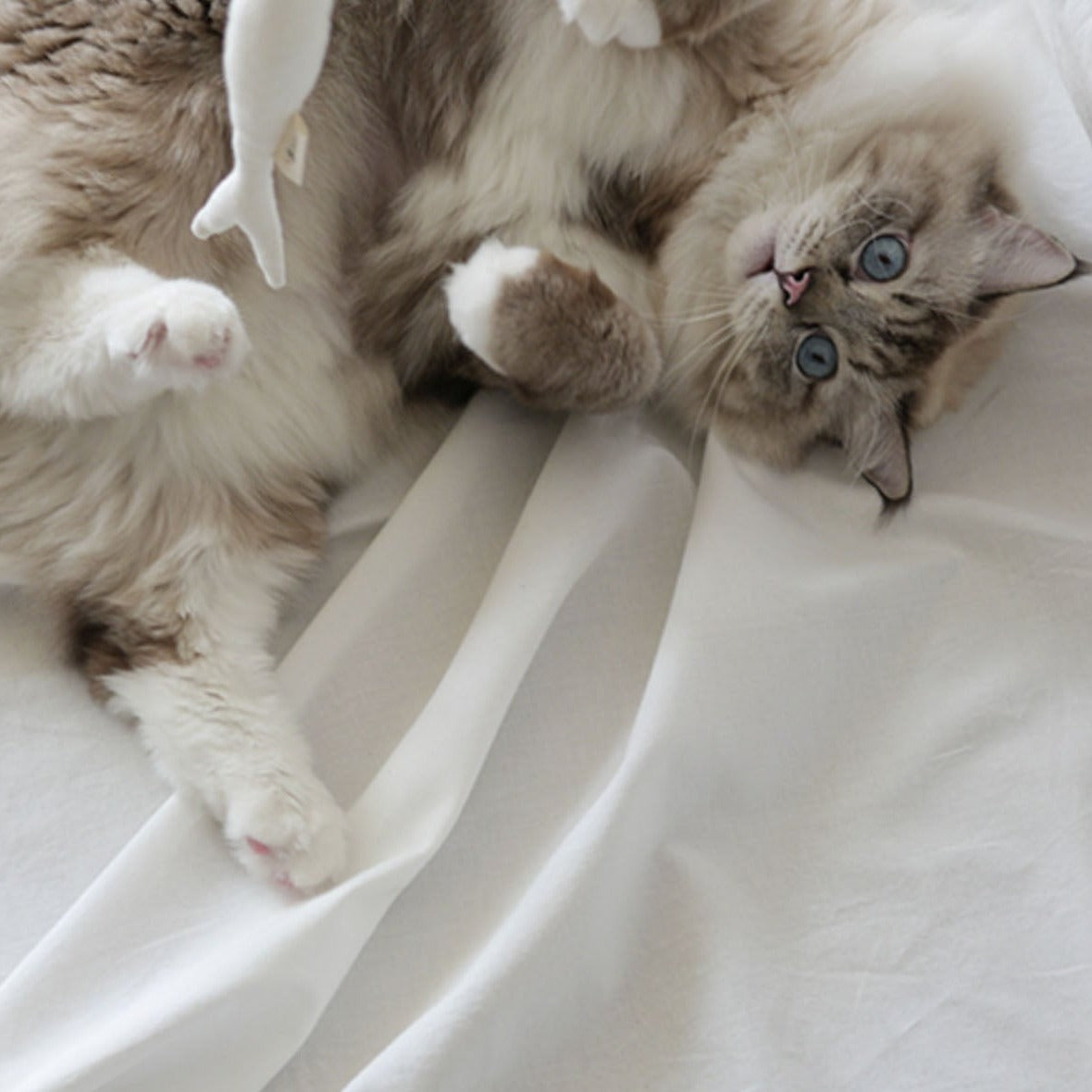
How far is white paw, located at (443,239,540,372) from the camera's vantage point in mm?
1343

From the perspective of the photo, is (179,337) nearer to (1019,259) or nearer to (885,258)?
(885,258)

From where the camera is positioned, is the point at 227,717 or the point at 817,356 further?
the point at 817,356

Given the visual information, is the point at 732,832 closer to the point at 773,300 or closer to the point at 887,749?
the point at 887,749

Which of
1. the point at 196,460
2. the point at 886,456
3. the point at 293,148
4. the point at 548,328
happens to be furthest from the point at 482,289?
the point at 886,456

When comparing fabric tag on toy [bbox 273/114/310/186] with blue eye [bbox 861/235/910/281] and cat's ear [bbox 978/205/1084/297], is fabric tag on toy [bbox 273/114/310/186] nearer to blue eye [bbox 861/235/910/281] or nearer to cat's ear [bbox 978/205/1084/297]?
blue eye [bbox 861/235/910/281]

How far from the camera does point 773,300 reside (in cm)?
145

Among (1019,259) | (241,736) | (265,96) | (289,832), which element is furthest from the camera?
(1019,259)

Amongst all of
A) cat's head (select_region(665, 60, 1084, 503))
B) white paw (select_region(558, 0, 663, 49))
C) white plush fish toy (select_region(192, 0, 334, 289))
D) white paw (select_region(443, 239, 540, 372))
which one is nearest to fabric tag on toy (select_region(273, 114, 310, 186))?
white plush fish toy (select_region(192, 0, 334, 289))

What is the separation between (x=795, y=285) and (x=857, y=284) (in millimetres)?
74

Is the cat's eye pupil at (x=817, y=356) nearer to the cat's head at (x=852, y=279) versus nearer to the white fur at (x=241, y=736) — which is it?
the cat's head at (x=852, y=279)

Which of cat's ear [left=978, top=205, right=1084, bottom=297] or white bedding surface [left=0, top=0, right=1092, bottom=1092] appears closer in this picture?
white bedding surface [left=0, top=0, right=1092, bottom=1092]

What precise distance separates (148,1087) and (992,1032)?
29.7 inches

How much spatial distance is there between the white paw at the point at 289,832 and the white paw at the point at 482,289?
514mm

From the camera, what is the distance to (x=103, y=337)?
4.08 feet
